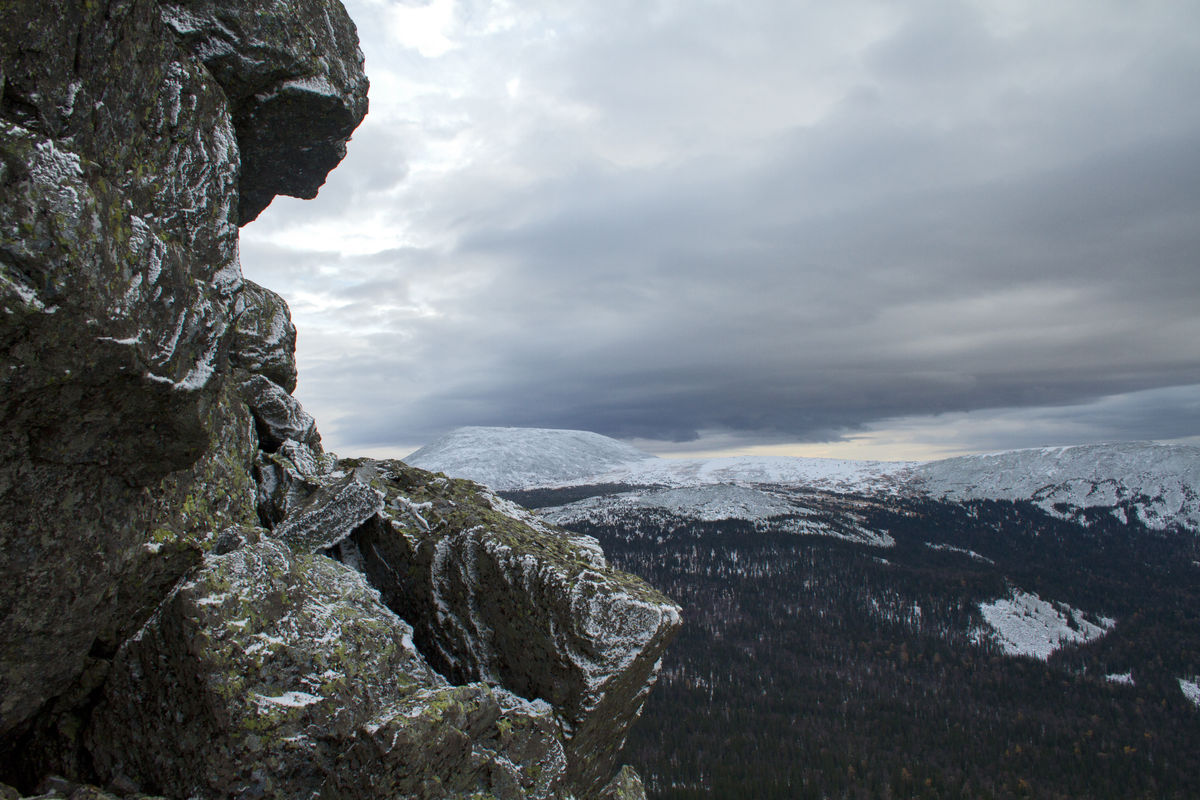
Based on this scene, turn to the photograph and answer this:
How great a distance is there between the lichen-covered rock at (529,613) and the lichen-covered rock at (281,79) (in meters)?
13.8

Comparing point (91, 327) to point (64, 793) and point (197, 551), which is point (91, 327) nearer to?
point (197, 551)

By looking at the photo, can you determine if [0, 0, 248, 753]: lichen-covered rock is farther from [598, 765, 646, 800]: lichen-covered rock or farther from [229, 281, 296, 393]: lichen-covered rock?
[598, 765, 646, 800]: lichen-covered rock

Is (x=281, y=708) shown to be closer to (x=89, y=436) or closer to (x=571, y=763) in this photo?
(x=89, y=436)

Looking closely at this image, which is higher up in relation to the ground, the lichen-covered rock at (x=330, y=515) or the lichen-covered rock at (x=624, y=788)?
the lichen-covered rock at (x=330, y=515)

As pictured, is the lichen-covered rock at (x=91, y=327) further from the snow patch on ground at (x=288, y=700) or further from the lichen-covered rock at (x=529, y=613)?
the lichen-covered rock at (x=529, y=613)

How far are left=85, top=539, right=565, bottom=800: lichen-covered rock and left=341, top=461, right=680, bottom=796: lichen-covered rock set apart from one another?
2.60 m

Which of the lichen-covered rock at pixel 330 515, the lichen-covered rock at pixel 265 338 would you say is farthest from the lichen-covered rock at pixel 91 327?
the lichen-covered rock at pixel 265 338

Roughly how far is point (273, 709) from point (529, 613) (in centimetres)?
695

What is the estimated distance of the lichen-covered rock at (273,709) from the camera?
1306cm

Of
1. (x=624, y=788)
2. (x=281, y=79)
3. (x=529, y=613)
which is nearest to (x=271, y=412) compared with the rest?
(x=281, y=79)

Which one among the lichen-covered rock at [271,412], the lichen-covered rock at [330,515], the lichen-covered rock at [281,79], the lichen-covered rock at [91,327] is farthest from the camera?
the lichen-covered rock at [271,412]

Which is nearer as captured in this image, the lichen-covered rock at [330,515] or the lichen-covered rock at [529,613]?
the lichen-covered rock at [529,613]

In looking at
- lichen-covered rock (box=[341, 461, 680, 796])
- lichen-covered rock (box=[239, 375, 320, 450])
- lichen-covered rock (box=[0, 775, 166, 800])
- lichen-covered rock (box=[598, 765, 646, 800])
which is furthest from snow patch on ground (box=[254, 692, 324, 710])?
lichen-covered rock (box=[239, 375, 320, 450])

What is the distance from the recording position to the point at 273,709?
43.8ft
